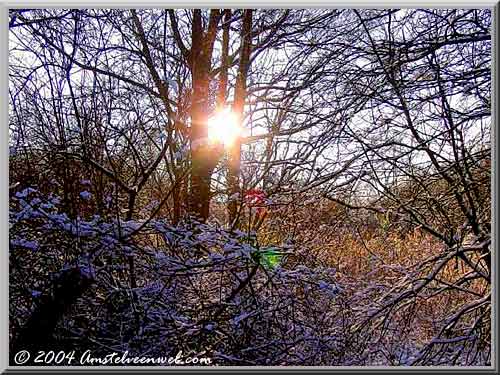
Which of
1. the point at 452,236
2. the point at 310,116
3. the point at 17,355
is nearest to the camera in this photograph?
the point at 17,355

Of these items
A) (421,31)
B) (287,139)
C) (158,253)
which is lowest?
(158,253)

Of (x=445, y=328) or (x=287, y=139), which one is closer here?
(x=445, y=328)

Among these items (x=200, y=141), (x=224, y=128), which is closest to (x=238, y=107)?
(x=224, y=128)

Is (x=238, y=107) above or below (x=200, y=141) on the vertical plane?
above

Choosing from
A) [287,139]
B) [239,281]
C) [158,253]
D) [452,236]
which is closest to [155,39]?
[287,139]

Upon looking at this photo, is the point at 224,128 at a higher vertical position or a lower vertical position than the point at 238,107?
lower

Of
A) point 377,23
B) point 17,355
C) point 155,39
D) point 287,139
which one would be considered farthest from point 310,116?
point 17,355

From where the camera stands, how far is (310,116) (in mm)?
2623

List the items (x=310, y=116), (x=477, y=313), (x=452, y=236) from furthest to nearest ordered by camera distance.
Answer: (x=310, y=116) → (x=452, y=236) → (x=477, y=313)

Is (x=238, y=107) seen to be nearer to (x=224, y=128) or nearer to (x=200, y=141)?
(x=224, y=128)

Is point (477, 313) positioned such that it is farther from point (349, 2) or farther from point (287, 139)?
point (349, 2)

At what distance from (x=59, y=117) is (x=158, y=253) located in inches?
32.1

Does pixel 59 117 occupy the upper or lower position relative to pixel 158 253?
upper

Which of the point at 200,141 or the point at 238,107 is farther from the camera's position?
the point at 238,107
